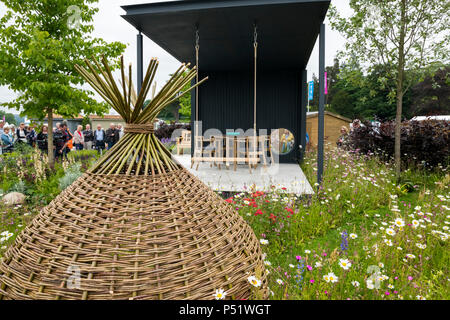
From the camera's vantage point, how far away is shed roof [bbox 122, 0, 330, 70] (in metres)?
5.34

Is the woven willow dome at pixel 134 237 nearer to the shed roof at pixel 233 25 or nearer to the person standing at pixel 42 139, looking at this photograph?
the shed roof at pixel 233 25

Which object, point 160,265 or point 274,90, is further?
point 274,90

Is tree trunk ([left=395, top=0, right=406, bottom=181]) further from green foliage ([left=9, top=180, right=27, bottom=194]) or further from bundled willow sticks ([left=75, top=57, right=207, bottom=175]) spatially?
green foliage ([left=9, top=180, right=27, bottom=194])

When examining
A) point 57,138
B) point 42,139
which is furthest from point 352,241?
point 42,139

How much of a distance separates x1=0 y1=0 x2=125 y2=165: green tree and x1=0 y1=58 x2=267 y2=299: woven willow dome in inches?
284

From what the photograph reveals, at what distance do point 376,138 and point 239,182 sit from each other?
14.8ft

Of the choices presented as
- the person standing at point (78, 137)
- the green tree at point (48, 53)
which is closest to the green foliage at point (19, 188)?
the green tree at point (48, 53)

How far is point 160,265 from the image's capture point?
1081 millimetres

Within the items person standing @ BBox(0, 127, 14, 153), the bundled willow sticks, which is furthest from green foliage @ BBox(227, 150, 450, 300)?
person standing @ BBox(0, 127, 14, 153)

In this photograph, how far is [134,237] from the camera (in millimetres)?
1107

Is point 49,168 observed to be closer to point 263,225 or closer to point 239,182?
point 239,182

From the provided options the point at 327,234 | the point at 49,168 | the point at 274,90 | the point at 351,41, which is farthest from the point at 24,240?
the point at 274,90

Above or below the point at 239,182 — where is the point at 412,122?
above

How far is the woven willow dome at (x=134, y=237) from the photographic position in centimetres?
104
